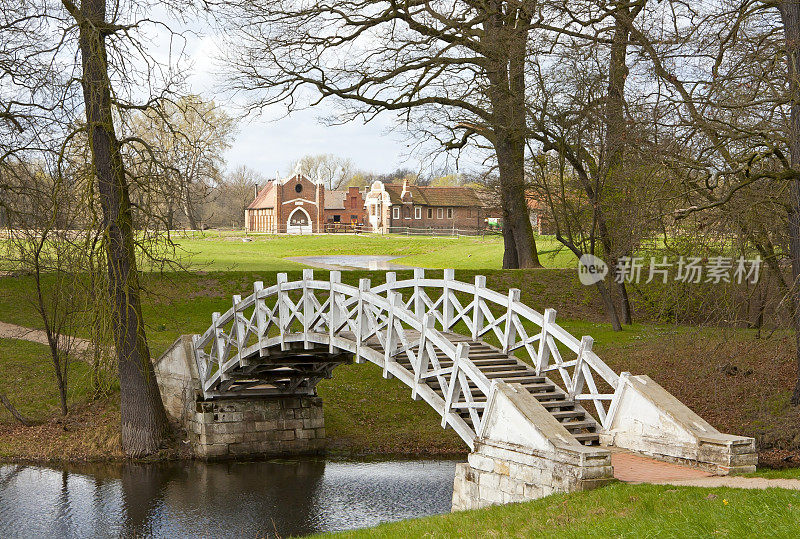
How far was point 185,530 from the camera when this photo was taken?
47.6 feet

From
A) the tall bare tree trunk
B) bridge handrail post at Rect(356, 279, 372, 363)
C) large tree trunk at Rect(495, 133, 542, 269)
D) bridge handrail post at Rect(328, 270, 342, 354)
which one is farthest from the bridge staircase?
large tree trunk at Rect(495, 133, 542, 269)

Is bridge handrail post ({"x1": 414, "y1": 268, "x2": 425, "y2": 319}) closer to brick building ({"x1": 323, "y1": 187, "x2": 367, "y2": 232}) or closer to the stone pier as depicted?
the stone pier

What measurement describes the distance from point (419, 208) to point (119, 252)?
60200 millimetres

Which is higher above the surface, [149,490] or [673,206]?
[673,206]

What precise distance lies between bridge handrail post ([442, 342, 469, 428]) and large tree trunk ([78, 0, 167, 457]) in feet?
24.5

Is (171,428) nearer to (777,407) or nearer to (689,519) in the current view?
(777,407)

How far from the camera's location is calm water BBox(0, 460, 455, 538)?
14.7 meters

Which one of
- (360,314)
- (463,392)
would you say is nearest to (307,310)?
(360,314)

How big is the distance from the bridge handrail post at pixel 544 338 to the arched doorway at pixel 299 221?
60.6m

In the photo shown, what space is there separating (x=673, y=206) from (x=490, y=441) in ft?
19.3

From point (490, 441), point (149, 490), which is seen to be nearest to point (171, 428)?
point (149, 490)

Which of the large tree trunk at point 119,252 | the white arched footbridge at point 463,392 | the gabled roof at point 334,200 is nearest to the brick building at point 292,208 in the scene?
the gabled roof at point 334,200

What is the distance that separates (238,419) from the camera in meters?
20.5

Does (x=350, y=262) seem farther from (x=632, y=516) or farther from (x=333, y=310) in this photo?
(x=632, y=516)
